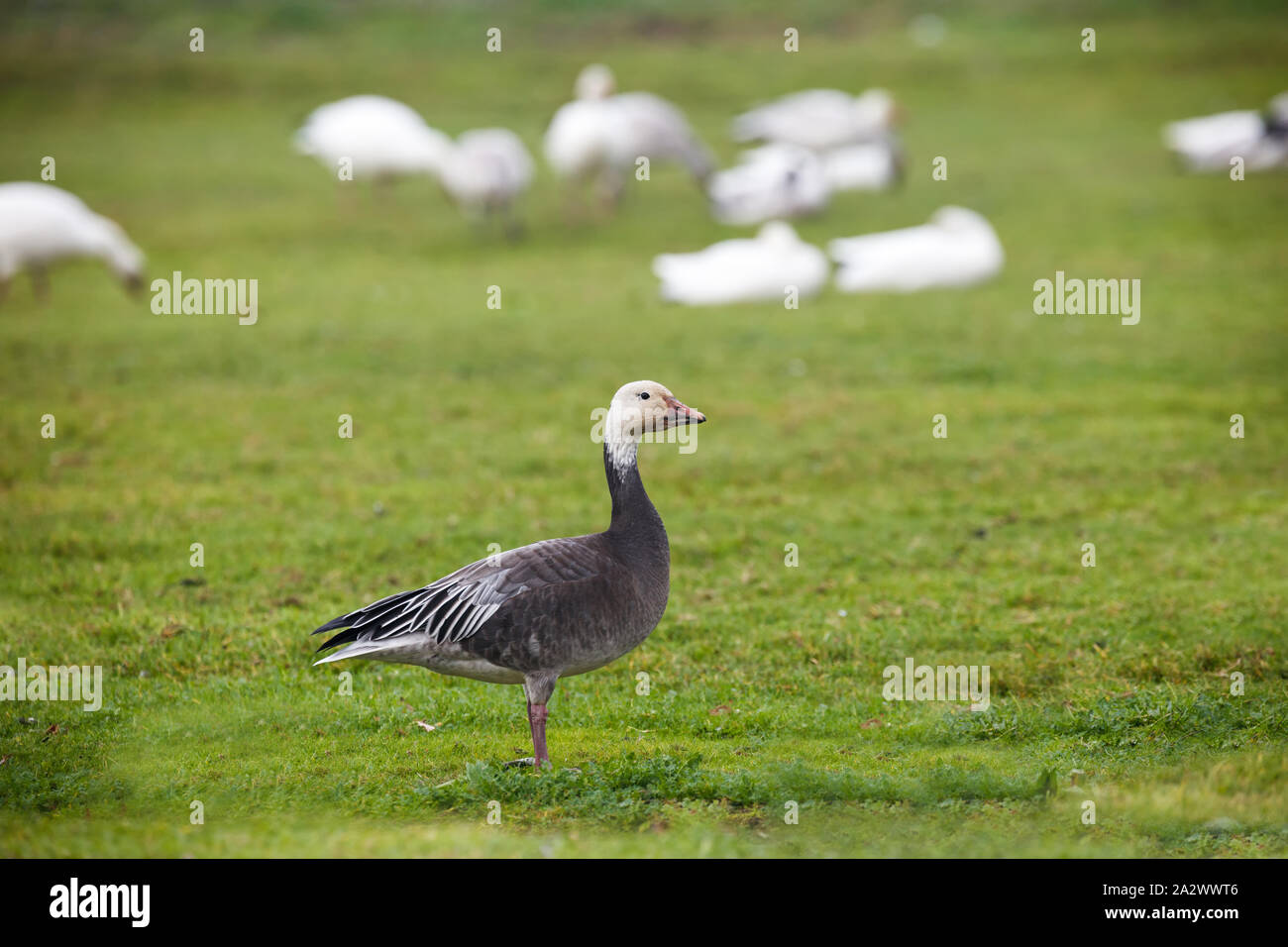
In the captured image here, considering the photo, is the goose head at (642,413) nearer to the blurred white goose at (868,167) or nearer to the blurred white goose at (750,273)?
the blurred white goose at (750,273)

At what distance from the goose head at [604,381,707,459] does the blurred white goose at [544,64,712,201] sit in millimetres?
15870

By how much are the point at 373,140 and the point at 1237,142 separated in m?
14.9

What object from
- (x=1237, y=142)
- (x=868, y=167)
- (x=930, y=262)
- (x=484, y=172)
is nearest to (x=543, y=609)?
(x=930, y=262)

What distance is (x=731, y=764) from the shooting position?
23.4 feet

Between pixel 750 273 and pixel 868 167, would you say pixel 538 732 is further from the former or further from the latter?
pixel 868 167

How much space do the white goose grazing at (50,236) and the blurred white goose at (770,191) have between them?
Result: 9547 mm

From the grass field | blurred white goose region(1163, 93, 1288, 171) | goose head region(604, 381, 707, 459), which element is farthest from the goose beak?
blurred white goose region(1163, 93, 1288, 171)

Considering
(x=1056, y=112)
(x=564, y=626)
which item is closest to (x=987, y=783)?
(x=564, y=626)

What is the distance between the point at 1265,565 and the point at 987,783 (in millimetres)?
4374

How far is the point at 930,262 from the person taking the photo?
1891cm

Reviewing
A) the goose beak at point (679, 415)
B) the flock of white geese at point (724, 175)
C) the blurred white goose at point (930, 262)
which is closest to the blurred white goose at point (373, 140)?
the flock of white geese at point (724, 175)

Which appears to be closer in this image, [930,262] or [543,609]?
[543,609]

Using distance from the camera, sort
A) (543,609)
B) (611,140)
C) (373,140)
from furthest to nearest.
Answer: (611,140)
(373,140)
(543,609)

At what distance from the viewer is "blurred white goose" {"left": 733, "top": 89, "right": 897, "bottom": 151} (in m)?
25.7
